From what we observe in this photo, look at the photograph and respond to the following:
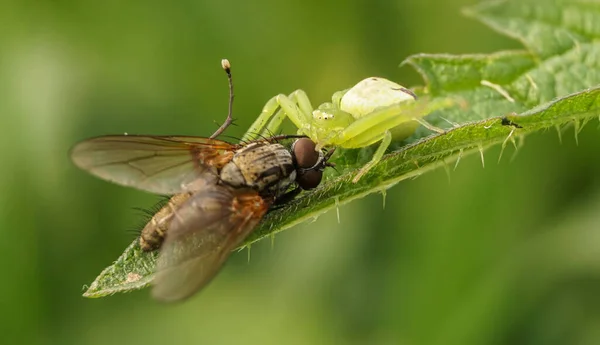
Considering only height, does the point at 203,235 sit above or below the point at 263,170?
below

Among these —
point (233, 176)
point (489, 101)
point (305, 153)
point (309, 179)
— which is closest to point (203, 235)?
point (233, 176)

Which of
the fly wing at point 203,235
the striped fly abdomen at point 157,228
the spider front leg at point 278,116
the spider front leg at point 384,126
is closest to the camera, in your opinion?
the fly wing at point 203,235

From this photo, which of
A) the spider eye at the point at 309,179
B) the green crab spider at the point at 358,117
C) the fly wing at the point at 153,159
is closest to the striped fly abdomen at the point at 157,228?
the fly wing at the point at 153,159

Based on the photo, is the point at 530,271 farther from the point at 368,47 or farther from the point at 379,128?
the point at 368,47

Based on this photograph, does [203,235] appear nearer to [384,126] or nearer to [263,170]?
A: [263,170]

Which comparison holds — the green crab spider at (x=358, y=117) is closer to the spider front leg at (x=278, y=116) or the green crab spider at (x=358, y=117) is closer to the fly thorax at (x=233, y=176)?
the spider front leg at (x=278, y=116)

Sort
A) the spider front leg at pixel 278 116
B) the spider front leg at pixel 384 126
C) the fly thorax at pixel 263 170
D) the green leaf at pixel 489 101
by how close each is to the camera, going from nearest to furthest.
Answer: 1. the green leaf at pixel 489 101
2. the fly thorax at pixel 263 170
3. the spider front leg at pixel 384 126
4. the spider front leg at pixel 278 116

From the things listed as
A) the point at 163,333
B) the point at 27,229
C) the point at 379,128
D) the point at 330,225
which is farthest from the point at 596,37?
the point at 27,229
